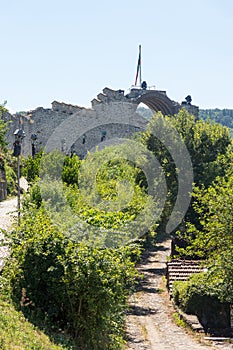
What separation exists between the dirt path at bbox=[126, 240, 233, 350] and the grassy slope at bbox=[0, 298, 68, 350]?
4870 mm

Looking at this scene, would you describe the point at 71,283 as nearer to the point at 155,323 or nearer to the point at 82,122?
the point at 155,323

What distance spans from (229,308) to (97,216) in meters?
7.14

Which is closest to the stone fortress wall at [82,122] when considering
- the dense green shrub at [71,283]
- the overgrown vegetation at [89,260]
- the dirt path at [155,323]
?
the dirt path at [155,323]

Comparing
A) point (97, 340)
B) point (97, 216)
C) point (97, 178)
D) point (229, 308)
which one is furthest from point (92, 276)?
point (97, 178)

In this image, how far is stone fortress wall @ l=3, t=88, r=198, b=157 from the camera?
1576 inches

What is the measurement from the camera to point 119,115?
43.1m

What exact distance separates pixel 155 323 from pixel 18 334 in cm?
973

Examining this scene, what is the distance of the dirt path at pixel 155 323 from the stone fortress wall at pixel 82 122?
16.3 metres

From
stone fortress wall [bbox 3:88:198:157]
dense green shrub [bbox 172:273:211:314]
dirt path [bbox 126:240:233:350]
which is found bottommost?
dirt path [bbox 126:240:233:350]

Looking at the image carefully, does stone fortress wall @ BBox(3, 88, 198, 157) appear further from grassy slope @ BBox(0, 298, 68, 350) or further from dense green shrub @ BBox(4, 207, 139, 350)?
grassy slope @ BBox(0, 298, 68, 350)

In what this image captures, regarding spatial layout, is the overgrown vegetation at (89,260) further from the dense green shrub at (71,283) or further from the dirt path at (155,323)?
the dirt path at (155,323)

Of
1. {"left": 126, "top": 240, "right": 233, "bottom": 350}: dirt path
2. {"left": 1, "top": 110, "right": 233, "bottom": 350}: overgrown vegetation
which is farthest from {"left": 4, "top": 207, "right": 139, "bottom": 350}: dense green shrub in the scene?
{"left": 126, "top": 240, "right": 233, "bottom": 350}: dirt path

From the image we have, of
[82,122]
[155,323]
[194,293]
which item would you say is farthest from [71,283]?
[82,122]

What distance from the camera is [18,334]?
9023 mm
